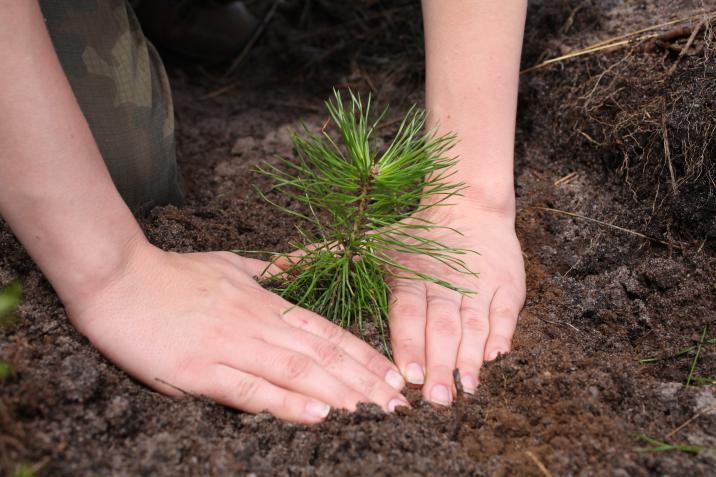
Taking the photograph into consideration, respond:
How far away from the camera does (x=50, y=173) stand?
1070 millimetres

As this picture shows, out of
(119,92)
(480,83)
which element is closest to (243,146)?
(119,92)

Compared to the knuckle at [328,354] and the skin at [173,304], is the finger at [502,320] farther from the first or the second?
the knuckle at [328,354]

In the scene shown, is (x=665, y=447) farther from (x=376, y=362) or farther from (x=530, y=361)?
(x=376, y=362)

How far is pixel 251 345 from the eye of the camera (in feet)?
3.74

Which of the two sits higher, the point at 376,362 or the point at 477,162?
the point at 477,162

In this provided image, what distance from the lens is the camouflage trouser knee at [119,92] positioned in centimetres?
152

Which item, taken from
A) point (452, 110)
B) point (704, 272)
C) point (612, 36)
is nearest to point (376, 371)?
point (452, 110)

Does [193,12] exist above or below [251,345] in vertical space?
above

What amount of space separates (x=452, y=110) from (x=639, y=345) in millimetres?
712

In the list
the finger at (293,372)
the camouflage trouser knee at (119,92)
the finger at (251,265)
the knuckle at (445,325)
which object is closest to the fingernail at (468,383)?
the knuckle at (445,325)

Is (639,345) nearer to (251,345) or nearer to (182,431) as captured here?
(251,345)

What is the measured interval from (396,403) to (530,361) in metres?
0.29

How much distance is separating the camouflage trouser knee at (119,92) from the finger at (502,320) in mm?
A: 947

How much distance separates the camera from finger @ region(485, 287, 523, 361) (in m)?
1.24
